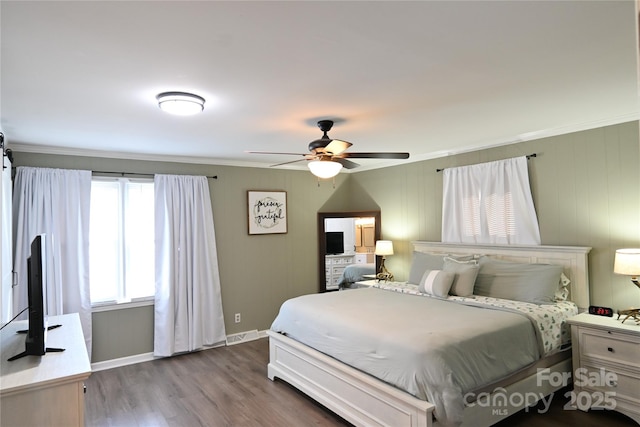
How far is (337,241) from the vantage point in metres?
6.05

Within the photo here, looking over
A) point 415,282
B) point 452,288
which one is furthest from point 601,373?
point 415,282

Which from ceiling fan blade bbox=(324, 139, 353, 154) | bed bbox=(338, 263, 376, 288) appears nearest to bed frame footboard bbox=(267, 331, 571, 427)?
ceiling fan blade bbox=(324, 139, 353, 154)

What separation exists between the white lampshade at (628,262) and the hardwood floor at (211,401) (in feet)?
3.69

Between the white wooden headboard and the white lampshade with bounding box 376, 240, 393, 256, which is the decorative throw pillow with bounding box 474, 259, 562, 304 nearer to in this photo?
the white wooden headboard

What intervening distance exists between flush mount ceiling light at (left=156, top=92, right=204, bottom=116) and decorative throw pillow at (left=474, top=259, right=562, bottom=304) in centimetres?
321

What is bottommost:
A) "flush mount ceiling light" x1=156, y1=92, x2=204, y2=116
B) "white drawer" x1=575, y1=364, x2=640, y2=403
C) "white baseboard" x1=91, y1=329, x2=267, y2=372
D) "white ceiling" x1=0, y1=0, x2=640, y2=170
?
"white baseboard" x1=91, y1=329, x2=267, y2=372

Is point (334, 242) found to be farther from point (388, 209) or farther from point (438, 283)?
point (438, 283)

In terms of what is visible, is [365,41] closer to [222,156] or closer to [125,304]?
[222,156]

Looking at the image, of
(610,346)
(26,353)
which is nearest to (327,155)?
(26,353)

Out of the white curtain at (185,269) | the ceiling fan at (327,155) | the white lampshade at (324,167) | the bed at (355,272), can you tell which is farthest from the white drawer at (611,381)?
the white curtain at (185,269)

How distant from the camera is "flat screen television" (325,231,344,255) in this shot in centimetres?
604

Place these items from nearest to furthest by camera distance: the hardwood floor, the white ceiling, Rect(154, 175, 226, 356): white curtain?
the white ceiling, the hardwood floor, Rect(154, 175, 226, 356): white curtain

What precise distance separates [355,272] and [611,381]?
3.32 m

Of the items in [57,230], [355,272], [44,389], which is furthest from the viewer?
→ [355,272]
